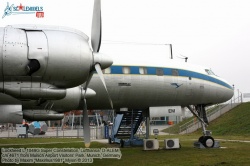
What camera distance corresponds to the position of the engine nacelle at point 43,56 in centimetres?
1120

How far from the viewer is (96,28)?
13.7 meters

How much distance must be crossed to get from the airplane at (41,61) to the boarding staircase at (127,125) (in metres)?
12.7

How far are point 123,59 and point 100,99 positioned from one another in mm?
2809

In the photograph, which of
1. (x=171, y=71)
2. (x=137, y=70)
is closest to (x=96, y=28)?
(x=137, y=70)

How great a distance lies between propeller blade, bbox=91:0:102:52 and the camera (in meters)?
13.4

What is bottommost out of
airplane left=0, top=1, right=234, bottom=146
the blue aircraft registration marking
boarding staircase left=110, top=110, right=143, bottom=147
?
boarding staircase left=110, top=110, right=143, bottom=147

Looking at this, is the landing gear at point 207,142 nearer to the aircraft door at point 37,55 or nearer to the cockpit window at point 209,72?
the cockpit window at point 209,72

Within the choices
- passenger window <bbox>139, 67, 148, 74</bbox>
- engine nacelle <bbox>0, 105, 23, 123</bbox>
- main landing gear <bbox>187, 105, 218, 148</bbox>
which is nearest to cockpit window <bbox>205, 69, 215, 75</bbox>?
main landing gear <bbox>187, 105, 218, 148</bbox>

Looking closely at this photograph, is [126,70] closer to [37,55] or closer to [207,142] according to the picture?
[207,142]

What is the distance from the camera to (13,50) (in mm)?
11172

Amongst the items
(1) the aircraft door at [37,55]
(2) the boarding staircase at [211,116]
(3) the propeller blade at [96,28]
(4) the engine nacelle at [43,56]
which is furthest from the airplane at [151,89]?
(2) the boarding staircase at [211,116]

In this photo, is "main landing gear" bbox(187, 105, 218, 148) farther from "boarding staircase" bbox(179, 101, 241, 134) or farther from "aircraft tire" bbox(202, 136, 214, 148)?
"boarding staircase" bbox(179, 101, 241, 134)

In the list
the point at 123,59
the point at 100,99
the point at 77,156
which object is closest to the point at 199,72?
the point at 123,59

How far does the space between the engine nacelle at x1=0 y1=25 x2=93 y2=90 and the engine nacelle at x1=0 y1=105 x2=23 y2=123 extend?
266cm
